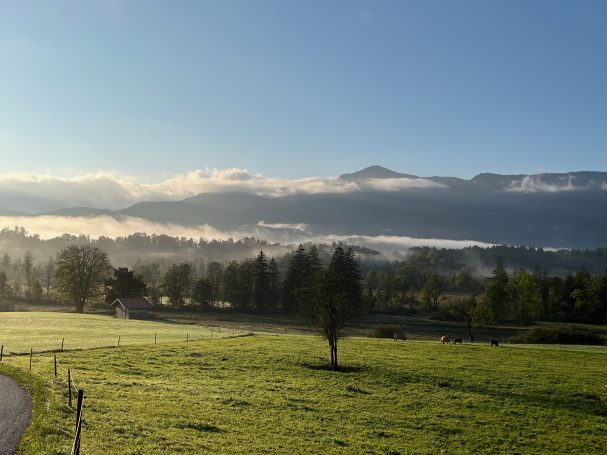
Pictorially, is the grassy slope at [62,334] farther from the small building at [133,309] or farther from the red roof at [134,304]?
the red roof at [134,304]

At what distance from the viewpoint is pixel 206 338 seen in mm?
79938

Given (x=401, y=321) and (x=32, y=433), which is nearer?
(x=32, y=433)

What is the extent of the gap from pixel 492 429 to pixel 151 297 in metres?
166

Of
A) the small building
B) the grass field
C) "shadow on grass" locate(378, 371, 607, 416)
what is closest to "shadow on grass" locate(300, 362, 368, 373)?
the grass field

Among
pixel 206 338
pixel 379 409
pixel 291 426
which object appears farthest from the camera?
pixel 206 338

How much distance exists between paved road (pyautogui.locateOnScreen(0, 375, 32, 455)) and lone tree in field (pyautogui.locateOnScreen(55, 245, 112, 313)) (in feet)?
391

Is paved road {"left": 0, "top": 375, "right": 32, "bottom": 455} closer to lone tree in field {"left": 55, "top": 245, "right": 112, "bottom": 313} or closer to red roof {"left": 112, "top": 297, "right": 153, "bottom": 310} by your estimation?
red roof {"left": 112, "top": 297, "right": 153, "bottom": 310}

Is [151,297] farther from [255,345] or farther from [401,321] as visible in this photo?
[255,345]

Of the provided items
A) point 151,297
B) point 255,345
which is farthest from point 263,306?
point 255,345

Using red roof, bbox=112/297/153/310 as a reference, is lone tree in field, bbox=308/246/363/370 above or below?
above

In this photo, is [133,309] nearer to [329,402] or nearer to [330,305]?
[330,305]

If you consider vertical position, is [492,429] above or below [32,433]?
below

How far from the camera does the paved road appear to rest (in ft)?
70.1

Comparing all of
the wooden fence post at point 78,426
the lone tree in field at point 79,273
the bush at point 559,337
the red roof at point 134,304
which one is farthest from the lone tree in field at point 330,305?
the lone tree in field at point 79,273
